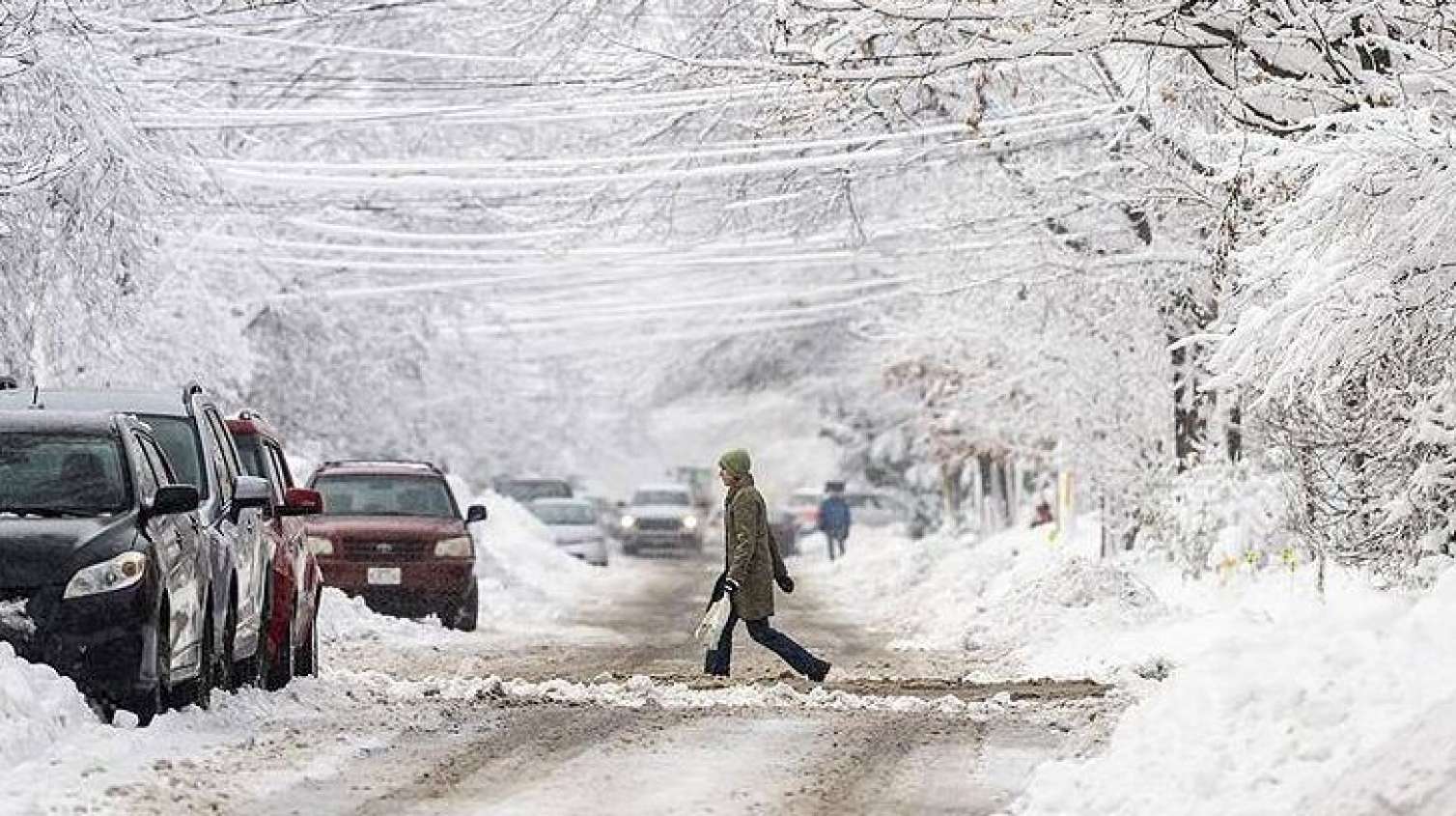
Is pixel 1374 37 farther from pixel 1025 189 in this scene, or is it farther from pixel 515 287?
pixel 515 287

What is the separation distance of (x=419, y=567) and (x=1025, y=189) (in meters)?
7.87

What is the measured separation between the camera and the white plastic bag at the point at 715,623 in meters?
19.6

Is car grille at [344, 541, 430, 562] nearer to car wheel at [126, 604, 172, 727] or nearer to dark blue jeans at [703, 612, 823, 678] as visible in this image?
dark blue jeans at [703, 612, 823, 678]

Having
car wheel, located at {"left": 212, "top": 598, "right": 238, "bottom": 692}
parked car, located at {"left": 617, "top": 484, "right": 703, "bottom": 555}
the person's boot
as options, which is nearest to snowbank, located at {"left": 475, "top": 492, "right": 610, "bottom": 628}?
parked car, located at {"left": 617, "top": 484, "right": 703, "bottom": 555}

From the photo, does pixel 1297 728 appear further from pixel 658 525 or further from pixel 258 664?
pixel 658 525

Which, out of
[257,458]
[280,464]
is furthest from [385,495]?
[257,458]

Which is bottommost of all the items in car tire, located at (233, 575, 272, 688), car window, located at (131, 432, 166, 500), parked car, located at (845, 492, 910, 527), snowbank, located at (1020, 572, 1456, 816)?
parked car, located at (845, 492, 910, 527)

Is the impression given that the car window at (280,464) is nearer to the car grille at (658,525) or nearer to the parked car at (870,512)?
the car grille at (658,525)

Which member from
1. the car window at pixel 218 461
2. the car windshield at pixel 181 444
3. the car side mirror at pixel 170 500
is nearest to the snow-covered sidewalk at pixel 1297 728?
the car side mirror at pixel 170 500

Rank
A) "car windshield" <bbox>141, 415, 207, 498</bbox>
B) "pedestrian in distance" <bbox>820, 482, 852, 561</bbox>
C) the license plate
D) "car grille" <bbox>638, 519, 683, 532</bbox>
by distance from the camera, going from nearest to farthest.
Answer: "car windshield" <bbox>141, 415, 207, 498</bbox> → the license plate → "pedestrian in distance" <bbox>820, 482, 852, 561</bbox> → "car grille" <bbox>638, 519, 683, 532</bbox>

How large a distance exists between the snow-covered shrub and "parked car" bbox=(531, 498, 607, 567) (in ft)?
79.1

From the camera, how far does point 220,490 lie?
53.8 ft

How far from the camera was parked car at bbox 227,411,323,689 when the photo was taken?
17.5 metres

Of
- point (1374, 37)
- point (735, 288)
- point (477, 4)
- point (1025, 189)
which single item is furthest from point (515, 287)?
point (1374, 37)
